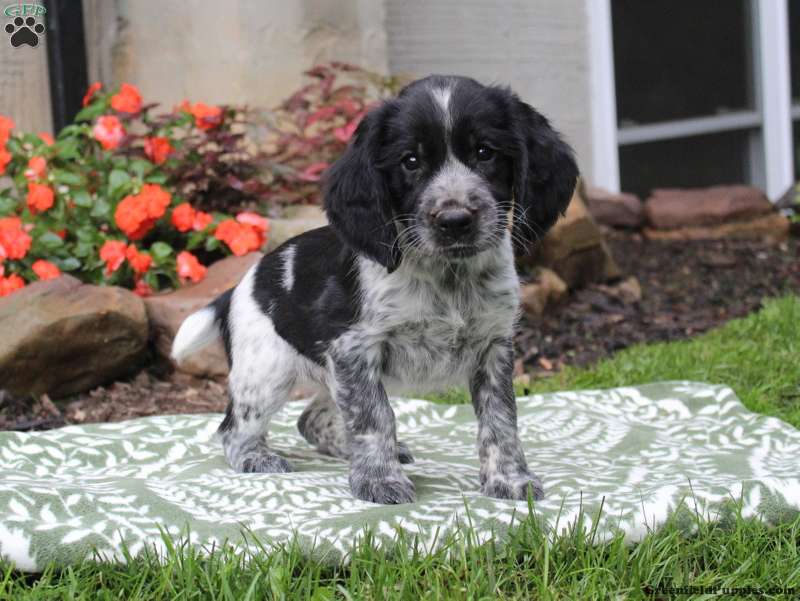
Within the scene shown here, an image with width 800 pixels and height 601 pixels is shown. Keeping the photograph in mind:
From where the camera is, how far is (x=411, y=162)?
9.70ft

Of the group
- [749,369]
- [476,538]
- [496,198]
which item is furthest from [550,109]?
[476,538]

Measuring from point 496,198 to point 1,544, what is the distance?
5.28ft

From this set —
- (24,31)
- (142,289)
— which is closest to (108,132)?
(142,289)

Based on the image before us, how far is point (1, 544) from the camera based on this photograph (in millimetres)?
2646

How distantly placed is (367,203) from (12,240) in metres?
2.69

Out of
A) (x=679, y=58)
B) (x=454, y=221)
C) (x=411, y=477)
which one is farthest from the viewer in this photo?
(x=679, y=58)

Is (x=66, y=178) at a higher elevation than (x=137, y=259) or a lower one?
higher

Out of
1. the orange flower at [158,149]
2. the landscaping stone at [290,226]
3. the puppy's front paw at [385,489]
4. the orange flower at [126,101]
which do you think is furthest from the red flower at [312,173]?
the puppy's front paw at [385,489]

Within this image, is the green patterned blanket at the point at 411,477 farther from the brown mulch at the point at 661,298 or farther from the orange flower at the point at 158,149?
the orange flower at the point at 158,149

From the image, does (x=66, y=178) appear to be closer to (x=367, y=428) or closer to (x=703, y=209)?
(x=367, y=428)

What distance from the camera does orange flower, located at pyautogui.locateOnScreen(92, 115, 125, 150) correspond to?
5.55 metres

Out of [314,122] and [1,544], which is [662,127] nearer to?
[314,122]

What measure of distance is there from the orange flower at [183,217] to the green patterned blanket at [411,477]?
4.25 feet

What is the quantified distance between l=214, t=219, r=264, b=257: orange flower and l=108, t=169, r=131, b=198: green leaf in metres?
0.51
